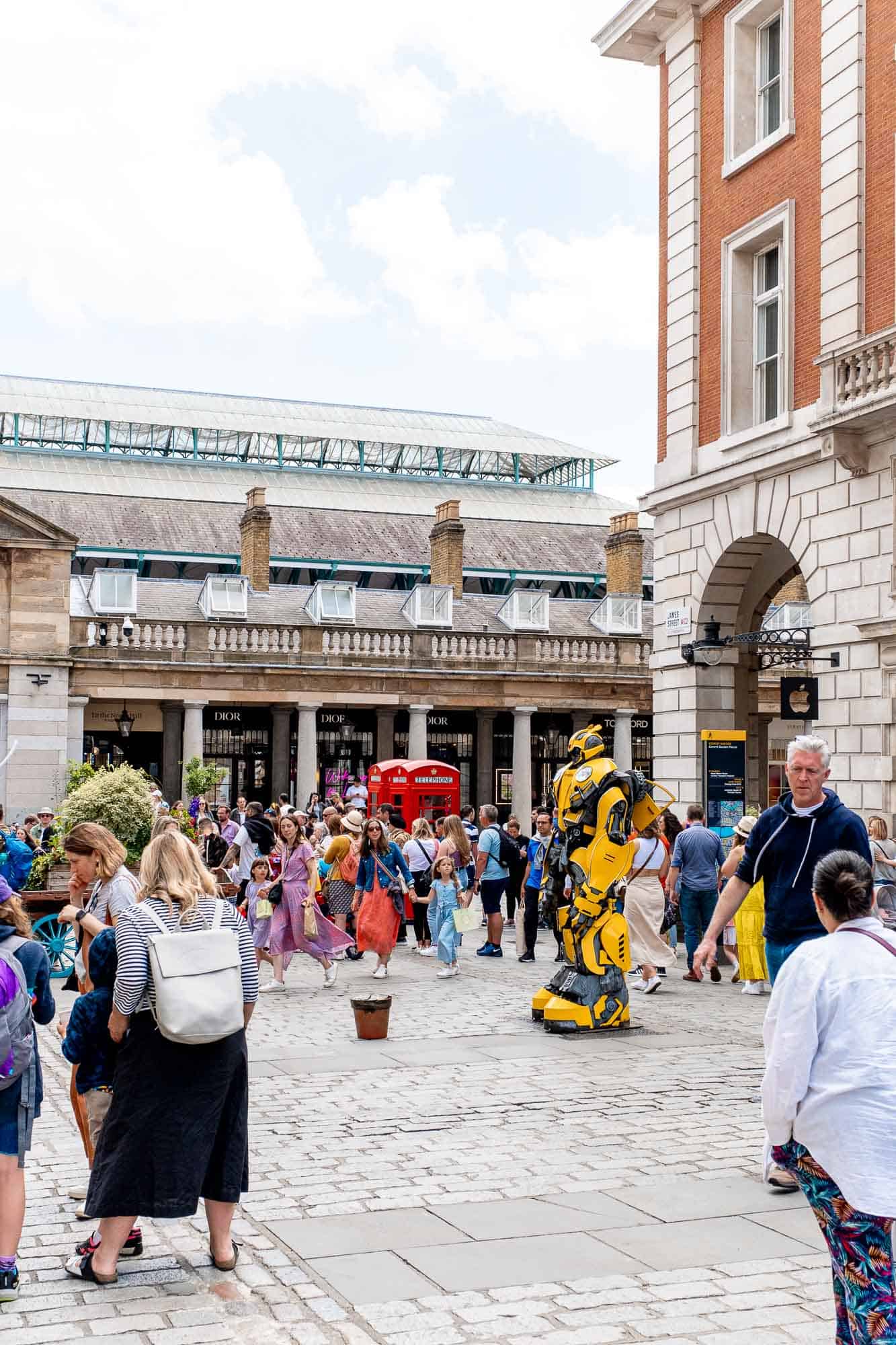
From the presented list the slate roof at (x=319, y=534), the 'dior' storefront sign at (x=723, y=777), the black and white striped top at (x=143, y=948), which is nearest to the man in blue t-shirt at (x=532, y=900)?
the 'dior' storefront sign at (x=723, y=777)

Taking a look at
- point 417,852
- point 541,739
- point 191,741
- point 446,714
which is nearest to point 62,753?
point 191,741

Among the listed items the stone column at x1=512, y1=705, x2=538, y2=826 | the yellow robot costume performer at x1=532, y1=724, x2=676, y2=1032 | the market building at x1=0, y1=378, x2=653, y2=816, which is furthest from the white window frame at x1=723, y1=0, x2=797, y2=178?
the stone column at x1=512, y1=705, x2=538, y2=826

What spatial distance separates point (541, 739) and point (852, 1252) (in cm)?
3753

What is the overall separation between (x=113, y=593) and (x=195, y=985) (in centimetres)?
3433

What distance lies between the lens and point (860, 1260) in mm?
4094

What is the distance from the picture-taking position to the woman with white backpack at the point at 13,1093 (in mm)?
5426

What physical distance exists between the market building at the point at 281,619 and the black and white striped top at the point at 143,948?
28231 millimetres

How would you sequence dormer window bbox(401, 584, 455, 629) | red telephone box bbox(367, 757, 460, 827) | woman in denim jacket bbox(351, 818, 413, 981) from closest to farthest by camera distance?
woman in denim jacket bbox(351, 818, 413, 981)
red telephone box bbox(367, 757, 460, 827)
dormer window bbox(401, 584, 455, 629)

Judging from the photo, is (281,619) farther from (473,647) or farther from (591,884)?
(591,884)

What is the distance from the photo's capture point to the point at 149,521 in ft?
147

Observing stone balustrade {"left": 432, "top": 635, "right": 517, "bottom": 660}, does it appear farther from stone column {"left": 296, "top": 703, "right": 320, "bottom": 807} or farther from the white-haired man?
the white-haired man

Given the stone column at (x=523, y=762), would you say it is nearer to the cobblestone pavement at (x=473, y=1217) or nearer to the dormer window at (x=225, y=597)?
the dormer window at (x=225, y=597)

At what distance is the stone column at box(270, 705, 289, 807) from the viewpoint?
38.1m

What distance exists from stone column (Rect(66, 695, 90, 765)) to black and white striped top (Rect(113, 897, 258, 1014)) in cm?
3024
